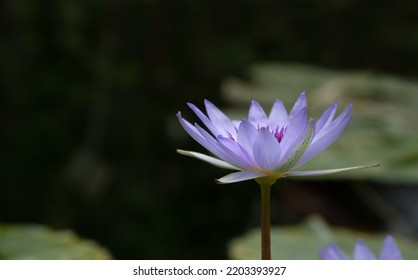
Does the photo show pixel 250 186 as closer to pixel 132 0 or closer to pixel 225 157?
pixel 132 0

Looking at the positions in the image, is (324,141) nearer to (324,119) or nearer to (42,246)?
(324,119)

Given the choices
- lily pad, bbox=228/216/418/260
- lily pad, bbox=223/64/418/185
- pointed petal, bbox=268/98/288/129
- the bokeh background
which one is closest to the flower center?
pointed petal, bbox=268/98/288/129

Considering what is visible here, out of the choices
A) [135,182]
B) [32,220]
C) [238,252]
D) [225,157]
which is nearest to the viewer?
[225,157]

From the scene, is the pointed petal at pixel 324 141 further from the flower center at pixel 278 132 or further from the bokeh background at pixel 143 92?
the bokeh background at pixel 143 92

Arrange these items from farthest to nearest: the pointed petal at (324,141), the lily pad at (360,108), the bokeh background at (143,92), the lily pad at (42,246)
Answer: the bokeh background at (143,92)
the lily pad at (360,108)
the lily pad at (42,246)
the pointed petal at (324,141)

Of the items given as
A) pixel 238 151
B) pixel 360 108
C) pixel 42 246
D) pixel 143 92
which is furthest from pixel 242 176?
pixel 143 92

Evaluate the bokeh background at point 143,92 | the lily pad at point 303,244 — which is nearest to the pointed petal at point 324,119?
the lily pad at point 303,244
